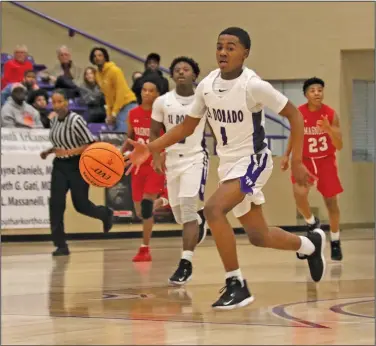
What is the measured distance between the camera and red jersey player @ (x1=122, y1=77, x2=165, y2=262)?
11750 millimetres

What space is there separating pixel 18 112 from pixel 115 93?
7.16ft

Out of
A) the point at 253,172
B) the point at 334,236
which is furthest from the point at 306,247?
the point at 334,236

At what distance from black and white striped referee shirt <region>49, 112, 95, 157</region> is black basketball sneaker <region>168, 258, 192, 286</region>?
387 centimetres

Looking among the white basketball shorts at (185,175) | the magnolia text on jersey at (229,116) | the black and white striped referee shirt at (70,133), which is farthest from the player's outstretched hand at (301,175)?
the black and white striped referee shirt at (70,133)

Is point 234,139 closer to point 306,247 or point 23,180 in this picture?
point 306,247

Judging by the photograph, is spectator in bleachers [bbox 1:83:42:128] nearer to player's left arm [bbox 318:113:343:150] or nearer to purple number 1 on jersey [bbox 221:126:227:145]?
player's left arm [bbox 318:113:343:150]

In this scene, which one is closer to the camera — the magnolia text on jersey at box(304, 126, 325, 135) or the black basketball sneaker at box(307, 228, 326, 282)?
the black basketball sneaker at box(307, 228, 326, 282)

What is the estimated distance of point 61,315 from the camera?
694 cm

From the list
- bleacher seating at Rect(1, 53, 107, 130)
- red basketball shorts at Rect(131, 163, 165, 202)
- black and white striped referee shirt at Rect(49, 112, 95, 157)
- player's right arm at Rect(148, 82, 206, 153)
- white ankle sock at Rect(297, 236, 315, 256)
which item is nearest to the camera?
player's right arm at Rect(148, 82, 206, 153)

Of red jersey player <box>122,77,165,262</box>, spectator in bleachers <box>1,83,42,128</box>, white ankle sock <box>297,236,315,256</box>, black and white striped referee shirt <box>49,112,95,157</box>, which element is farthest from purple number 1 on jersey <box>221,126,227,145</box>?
spectator in bleachers <box>1,83,42,128</box>

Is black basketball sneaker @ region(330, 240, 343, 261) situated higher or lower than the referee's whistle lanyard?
lower

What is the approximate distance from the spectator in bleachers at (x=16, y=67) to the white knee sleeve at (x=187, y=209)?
9.05m

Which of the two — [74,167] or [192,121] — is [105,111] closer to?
[74,167]

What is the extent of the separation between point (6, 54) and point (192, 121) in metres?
12.1
